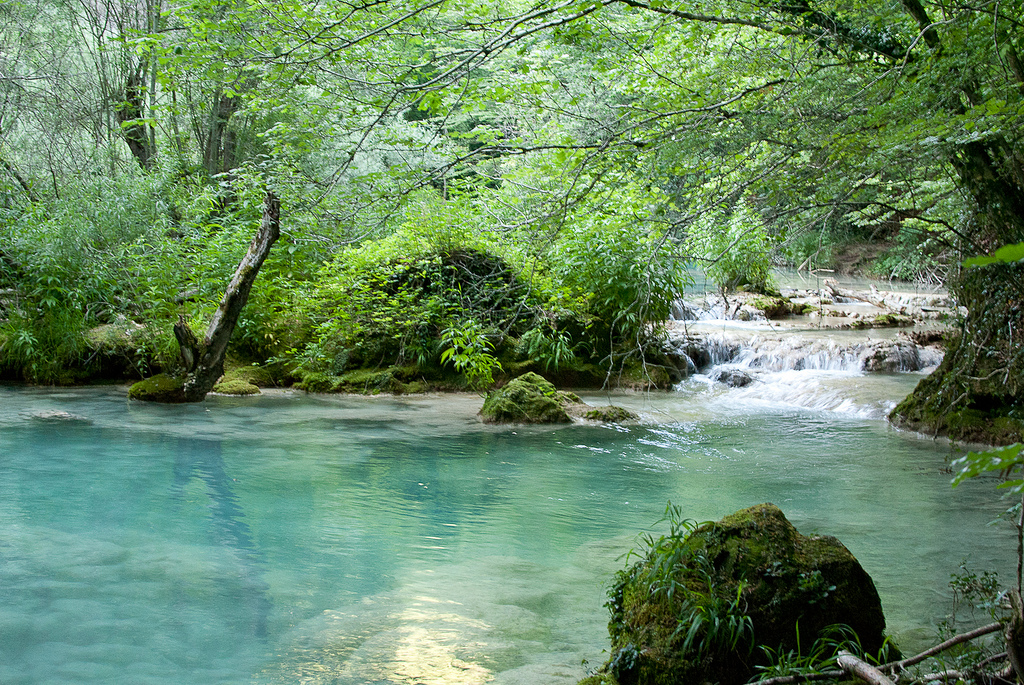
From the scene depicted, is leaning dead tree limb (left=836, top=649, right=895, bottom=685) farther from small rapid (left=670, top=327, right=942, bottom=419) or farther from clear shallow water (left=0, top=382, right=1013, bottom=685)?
small rapid (left=670, top=327, right=942, bottom=419)

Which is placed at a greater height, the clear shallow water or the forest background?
the forest background

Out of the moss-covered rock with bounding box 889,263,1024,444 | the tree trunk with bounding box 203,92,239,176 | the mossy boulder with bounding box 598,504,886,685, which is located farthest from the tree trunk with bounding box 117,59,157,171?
the mossy boulder with bounding box 598,504,886,685

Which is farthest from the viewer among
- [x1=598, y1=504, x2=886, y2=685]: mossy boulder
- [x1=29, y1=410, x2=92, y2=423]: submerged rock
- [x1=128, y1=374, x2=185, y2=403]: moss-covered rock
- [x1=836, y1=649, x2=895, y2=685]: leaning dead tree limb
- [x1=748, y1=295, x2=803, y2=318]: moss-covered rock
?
[x1=748, y1=295, x2=803, y2=318]: moss-covered rock

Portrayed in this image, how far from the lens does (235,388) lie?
1192cm

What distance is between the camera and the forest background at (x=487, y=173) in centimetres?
507

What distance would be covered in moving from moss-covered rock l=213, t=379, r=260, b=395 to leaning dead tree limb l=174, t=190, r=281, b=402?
41.2 inches

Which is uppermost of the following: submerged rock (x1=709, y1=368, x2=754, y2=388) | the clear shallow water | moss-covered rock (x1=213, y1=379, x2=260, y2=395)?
submerged rock (x1=709, y1=368, x2=754, y2=388)

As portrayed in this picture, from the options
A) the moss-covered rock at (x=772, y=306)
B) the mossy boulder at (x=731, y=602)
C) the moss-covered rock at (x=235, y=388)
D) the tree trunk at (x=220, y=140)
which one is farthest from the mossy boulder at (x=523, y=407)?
the tree trunk at (x=220, y=140)

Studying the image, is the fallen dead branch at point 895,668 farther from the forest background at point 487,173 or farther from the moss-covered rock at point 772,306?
the moss-covered rock at point 772,306

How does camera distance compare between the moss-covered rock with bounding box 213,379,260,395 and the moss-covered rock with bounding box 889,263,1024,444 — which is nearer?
the moss-covered rock with bounding box 889,263,1024,444

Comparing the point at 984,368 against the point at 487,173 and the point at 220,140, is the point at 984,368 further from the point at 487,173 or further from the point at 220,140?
the point at 220,140

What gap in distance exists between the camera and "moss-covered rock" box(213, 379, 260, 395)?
1187cm

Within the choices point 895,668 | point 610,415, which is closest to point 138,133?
point 610,415

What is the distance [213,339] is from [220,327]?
0.19 metres
